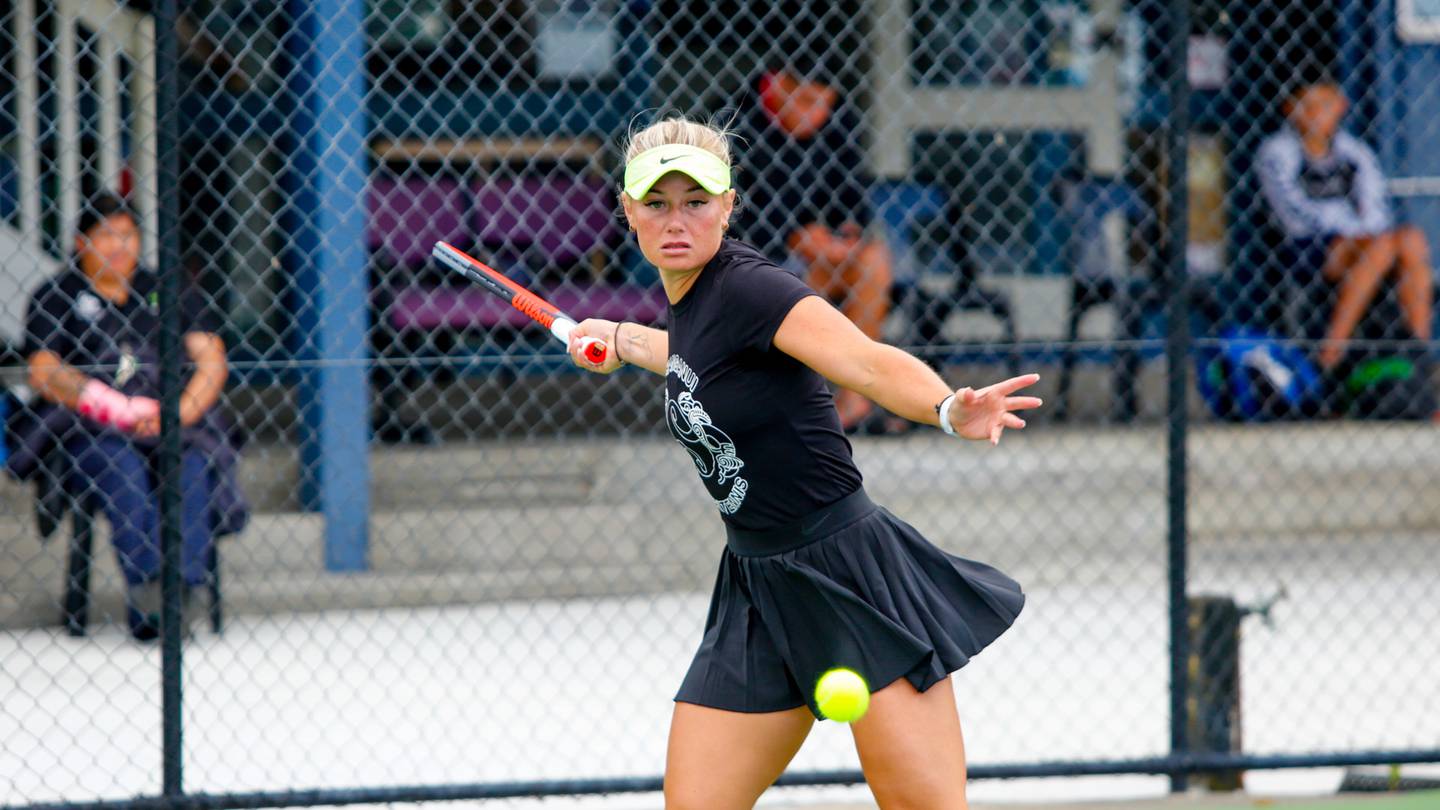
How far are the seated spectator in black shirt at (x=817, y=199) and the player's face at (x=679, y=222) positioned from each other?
312cm

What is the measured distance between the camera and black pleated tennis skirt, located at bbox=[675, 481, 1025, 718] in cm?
273

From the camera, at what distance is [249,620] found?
6355mm

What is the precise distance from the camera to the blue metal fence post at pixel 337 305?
6.35m

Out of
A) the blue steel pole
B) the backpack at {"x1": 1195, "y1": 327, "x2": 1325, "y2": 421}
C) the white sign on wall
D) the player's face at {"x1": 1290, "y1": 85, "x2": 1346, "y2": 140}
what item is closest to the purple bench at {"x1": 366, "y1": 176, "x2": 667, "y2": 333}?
the backpack at {"x1": 1195, "y1": 327, "x2": 1325, "y2": 421}

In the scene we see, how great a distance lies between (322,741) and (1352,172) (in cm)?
608

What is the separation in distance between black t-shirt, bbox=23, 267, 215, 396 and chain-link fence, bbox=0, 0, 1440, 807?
0.02 m

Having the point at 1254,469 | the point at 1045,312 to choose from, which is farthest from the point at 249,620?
the point at 1045,312

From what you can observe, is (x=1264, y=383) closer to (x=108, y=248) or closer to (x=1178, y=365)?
(x=1178, y=365)

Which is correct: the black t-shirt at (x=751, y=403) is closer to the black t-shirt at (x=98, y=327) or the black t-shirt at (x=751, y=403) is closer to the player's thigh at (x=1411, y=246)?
the black t-shirt at (x=98, y=327)

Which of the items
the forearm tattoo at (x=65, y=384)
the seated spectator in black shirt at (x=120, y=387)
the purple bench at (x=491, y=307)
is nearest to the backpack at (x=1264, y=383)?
the purple bench at (x=491, y=307)

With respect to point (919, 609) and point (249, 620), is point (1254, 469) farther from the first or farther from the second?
point (919, 609)

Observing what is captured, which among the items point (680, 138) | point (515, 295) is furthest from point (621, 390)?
point (680, 138)

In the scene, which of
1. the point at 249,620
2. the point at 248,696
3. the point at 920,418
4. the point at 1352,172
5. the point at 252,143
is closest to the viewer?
the point at 920,418

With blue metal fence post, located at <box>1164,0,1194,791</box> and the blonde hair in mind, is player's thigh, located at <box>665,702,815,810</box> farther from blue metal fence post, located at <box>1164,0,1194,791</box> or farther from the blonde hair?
blue metal fence post, located at <box>1164,0,1194,791</box>
